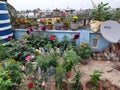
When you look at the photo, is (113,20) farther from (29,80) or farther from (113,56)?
(29,80)

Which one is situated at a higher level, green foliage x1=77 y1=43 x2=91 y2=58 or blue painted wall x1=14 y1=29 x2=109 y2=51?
blue painted wall x1=14 y1=29 x2=109 y2=51

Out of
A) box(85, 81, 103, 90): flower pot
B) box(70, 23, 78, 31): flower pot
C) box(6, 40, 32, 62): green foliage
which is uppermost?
box(70, 23, 78, 31): flower pot

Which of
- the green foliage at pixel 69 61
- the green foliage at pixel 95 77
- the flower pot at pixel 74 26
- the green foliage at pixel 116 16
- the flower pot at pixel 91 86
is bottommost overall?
the flower pot at pixel 91 86

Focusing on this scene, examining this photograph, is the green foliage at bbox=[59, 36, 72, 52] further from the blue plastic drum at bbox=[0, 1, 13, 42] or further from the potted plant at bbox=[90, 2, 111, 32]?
the blue plastic drum at bbox=[0, 1, 13, 42]

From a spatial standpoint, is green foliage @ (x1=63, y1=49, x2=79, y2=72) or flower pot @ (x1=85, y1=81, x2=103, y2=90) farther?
flower pot @ (x1=85, y1=81, x2=103, y2=90)

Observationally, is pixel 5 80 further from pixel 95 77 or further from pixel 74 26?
pixel 74 26

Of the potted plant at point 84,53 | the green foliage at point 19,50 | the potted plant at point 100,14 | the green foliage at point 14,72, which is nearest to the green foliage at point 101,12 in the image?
the potted plant at point 100,14

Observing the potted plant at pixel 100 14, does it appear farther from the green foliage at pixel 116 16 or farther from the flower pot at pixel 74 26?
the flower pot at pixel 74 26

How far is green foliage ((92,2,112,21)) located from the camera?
6.40 metres

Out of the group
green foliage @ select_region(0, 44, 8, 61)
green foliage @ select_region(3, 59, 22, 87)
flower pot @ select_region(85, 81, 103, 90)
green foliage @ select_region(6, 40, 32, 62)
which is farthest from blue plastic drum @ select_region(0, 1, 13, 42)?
flower pot @ select_region(85, 81, 103, 90)

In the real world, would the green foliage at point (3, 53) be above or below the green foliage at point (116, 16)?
below

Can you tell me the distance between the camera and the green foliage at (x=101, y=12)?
252 inches

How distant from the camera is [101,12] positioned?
6.39 meters

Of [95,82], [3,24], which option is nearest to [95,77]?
[95,82]
